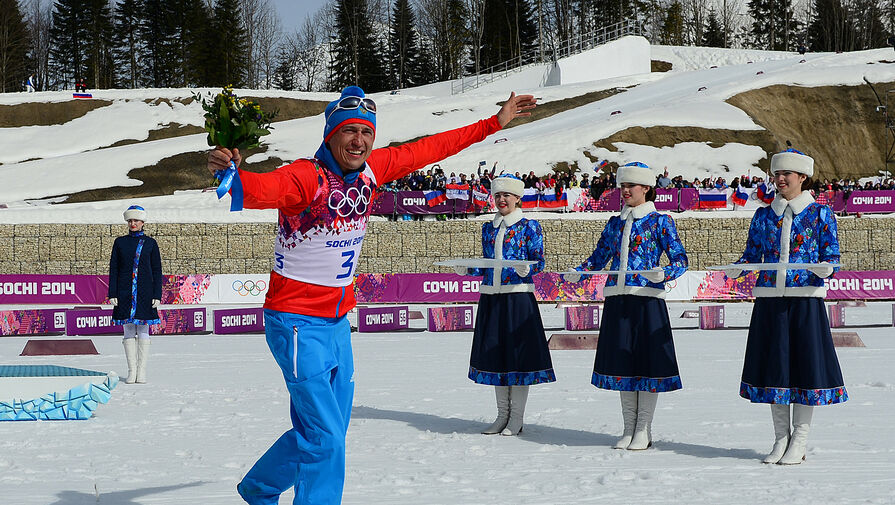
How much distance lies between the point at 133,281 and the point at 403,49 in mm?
65391

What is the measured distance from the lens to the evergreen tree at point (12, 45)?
6885cm

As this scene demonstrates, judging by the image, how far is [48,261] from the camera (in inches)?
1052

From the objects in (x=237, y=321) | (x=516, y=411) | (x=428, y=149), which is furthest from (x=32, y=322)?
(x=428, y=149)

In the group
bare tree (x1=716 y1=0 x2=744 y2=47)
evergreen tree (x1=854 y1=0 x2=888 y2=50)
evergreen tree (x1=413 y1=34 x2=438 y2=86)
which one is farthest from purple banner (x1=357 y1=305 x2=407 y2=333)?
evergreen tree (x1=854 y1=0 x2=888 y2=50)

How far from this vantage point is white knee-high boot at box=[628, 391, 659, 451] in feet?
24.7

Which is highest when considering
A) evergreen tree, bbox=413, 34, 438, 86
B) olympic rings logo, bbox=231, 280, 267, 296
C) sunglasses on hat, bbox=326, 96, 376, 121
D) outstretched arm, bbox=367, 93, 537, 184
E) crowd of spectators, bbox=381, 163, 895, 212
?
evergreen tree, bbox=413, 34, 438, 86

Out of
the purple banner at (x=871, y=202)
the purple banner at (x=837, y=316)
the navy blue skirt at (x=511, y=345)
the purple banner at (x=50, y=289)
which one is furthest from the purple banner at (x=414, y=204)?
the navy blue skirt at (x=511, y=345)

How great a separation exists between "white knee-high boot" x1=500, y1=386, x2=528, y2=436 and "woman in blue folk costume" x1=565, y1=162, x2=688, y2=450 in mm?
757

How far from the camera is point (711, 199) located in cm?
2958

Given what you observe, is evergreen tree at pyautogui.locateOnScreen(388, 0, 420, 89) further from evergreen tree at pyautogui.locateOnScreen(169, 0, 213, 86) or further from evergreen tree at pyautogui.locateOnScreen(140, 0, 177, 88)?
evergreen tree at pyautogui.locateOnScreen(140, 0, 177, 88)

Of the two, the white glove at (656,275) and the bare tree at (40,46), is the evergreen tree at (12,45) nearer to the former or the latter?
the bare tree at (40,46)

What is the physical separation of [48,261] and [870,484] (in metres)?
25.0

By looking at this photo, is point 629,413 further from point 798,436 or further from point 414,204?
point 414,204

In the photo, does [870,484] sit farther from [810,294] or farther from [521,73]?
[521,73]
